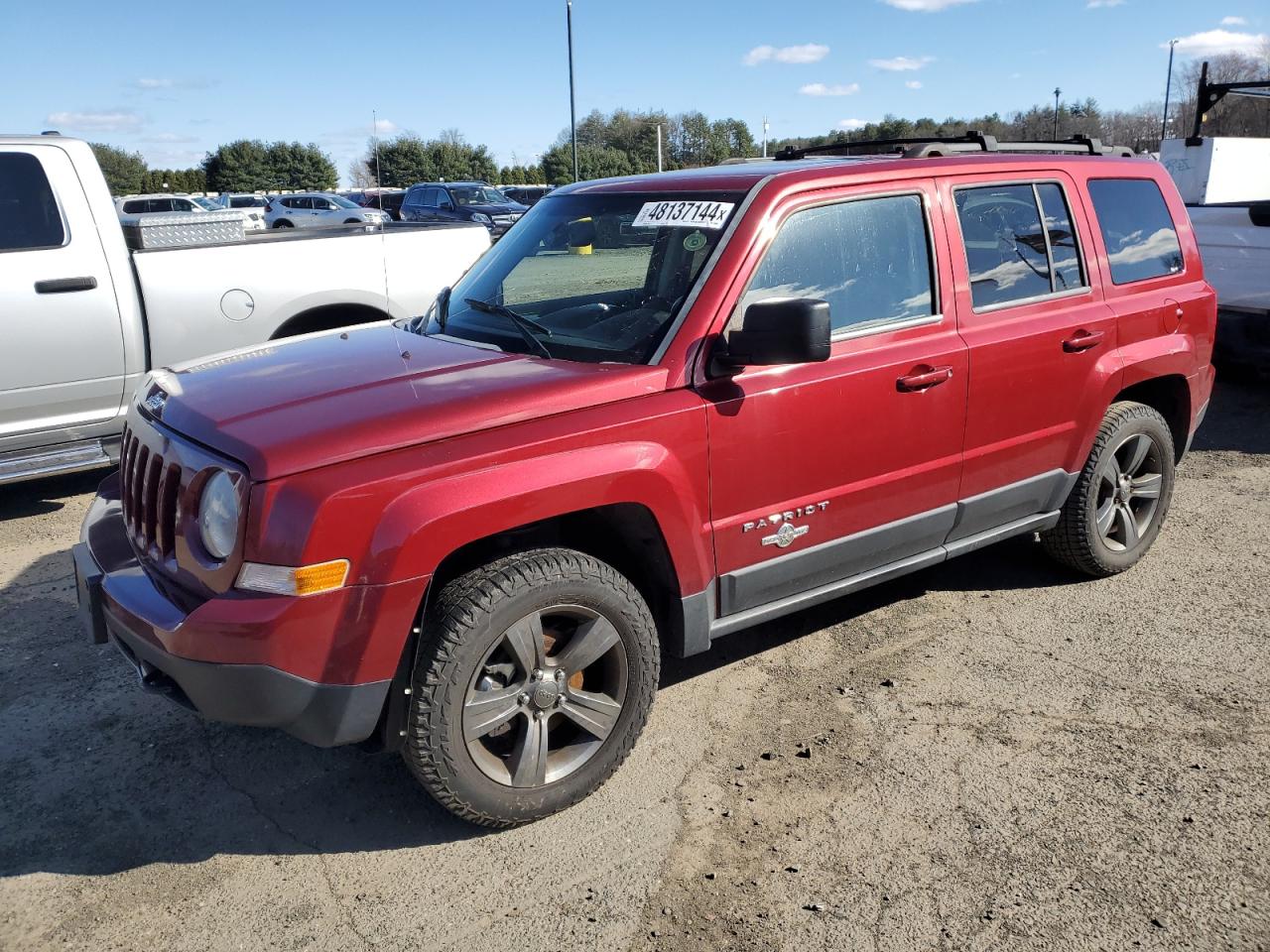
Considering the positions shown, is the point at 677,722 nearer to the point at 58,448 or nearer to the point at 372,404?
the point at 372,404

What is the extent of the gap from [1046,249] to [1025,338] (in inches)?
19.3

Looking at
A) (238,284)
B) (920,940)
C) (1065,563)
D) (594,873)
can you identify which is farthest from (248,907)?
(238,284)

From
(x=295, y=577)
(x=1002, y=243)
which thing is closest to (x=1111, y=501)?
(x=1002, y=243)

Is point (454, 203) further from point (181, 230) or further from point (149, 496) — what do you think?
point (149, 496)

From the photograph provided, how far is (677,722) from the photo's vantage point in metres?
3.77

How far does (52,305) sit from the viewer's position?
18.9ft

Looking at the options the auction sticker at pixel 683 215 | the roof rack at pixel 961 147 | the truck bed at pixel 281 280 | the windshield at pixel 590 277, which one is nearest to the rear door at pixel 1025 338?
the roof rack at pixel 961 147

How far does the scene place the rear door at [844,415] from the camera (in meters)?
3.41

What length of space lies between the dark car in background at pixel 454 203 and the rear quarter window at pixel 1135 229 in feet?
78.9

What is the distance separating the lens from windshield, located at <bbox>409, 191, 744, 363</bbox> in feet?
11.3

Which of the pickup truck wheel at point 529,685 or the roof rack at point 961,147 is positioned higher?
the roof rack at point 961,147

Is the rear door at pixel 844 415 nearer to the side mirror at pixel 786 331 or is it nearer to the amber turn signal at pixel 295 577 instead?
the side mirror at pixel 786 331

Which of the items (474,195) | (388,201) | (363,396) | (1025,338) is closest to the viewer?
(363,396)

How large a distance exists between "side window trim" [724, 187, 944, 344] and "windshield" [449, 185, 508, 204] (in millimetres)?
26511
